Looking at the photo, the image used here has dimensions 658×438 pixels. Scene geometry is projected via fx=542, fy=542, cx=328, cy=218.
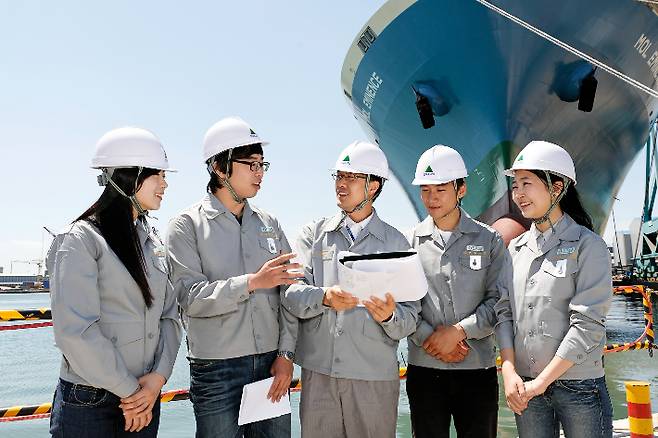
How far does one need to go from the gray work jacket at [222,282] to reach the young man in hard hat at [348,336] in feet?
0.53

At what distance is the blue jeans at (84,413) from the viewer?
1926mm

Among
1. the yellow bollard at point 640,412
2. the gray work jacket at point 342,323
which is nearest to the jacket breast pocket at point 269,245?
the gray work jacket at point 342,323

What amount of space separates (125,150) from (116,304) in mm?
628

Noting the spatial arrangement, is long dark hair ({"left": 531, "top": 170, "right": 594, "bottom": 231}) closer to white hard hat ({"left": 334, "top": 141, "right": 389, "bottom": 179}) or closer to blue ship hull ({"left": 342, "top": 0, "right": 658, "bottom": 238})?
white hard hat ({"left": 334, "top": 141, "right": 389, "bottom": 179})

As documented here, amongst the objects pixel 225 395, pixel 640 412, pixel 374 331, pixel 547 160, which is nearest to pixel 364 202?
pixel 374 331

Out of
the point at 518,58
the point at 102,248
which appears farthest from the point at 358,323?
the point at 518,58

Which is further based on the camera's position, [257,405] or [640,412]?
[640,412]

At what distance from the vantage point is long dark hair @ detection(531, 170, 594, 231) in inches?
102

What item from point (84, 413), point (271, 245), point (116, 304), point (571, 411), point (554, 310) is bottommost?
point (571, 411)

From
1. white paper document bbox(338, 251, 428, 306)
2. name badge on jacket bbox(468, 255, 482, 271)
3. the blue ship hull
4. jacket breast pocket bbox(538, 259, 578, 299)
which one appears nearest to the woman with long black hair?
white paper document bbox(338, 251, 428, 306)

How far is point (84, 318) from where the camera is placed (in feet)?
6.38

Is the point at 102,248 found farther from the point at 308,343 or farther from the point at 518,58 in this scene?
the point at 518,58

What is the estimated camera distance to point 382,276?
2242 millimetres

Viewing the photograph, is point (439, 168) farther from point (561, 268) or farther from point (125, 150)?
point (125, 150)
